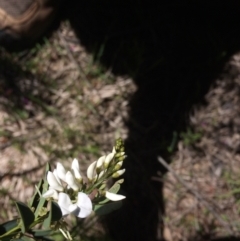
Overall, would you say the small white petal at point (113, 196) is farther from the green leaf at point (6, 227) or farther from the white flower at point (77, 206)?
the green leaf at point (6, 227)

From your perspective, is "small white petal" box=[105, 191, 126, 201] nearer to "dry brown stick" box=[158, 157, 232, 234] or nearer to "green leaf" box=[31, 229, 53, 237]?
"green leaf" box=[31, 229, 53, 237]

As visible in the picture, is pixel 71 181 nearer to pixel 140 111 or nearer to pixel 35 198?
pixel 35 198

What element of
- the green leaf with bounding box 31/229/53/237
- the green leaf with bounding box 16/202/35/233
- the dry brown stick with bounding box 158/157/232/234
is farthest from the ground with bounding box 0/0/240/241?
the green leaf with bounding box 16/202/35/233

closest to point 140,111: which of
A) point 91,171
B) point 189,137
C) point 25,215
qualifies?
point 189,137

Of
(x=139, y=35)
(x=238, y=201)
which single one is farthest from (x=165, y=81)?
(x=238, y=201)

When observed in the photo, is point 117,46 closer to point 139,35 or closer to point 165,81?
point 139,35

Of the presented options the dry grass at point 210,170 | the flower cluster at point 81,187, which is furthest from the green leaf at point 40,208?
the dry grass at point 210,170
